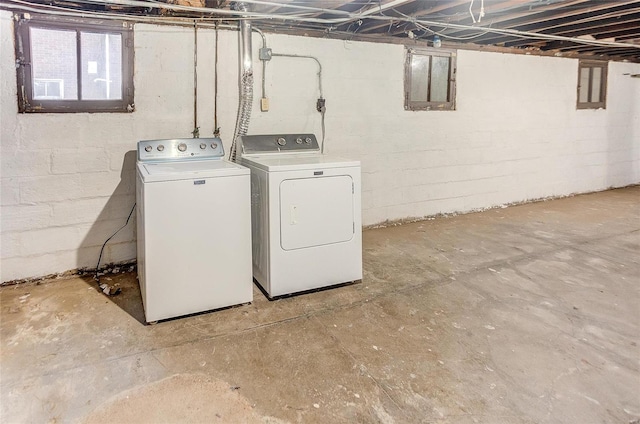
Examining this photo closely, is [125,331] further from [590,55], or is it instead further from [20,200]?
[590,55]

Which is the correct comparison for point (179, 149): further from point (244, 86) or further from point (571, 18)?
point (571, 18)

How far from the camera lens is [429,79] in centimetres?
472

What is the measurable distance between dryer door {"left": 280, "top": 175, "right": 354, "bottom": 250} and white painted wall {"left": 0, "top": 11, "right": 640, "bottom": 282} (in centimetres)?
118

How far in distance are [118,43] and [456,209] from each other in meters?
3.85

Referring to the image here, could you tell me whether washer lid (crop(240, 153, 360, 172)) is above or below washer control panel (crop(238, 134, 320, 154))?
below

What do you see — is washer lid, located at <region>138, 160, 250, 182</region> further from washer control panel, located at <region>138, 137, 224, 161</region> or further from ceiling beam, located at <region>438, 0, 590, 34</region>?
ceiling beam, located at <region>438, 0, 590, 34</region>

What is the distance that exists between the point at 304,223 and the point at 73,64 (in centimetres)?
200

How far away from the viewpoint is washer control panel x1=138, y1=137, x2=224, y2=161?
118 inches

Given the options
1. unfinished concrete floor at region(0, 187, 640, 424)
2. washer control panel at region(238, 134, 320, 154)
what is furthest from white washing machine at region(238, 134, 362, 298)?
washer control panel at region(238, 134, 320, 154)

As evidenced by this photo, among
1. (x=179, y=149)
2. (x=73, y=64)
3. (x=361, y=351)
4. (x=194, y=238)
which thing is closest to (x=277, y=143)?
(x=179, y=149)

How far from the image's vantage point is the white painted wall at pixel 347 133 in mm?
3053

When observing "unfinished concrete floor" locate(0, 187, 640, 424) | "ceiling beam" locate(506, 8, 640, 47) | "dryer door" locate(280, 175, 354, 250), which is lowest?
"unfinished concrete floor" locate(0, 187, 640, 424)

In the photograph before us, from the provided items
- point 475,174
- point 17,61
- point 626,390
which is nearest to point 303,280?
point 626,390

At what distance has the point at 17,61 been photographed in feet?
9.43
